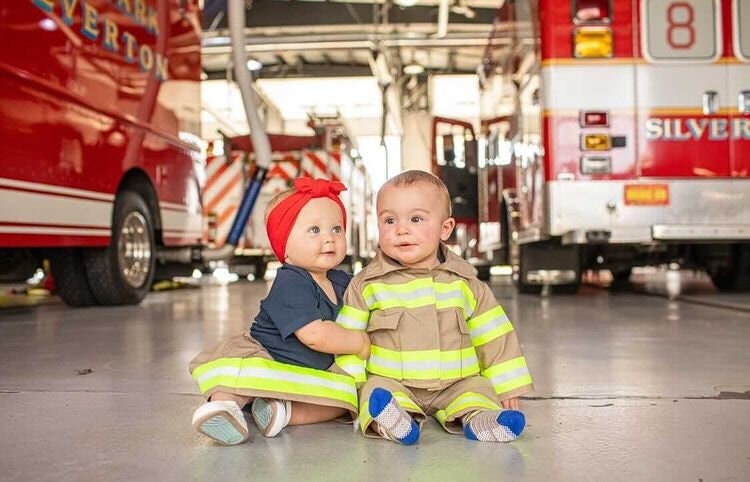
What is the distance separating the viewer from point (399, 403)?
1807 millimetres

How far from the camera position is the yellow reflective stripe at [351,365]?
1.94 m

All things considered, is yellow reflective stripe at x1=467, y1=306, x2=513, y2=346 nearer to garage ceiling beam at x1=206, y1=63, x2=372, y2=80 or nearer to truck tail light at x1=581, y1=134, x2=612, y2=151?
truck tail light at x1=581, y1=134, x2=612, y2=151

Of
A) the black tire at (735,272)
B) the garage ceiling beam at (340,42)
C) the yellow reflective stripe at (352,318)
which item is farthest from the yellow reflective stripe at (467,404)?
the garage ceiling beam at (340,42)

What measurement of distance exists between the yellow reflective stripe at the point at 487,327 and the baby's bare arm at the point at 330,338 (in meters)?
0.30

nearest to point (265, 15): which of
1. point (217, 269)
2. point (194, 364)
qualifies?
point (217, 269)

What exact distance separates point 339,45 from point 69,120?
28.3 feet

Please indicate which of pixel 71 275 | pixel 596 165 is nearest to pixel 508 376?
pixel 596 165

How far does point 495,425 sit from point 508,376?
0.24 metres

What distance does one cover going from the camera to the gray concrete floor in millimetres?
1522

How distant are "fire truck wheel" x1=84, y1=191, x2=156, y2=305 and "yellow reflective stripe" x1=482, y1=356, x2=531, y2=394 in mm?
4008

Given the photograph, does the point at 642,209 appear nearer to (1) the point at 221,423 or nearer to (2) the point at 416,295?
(2) the point at 416,295

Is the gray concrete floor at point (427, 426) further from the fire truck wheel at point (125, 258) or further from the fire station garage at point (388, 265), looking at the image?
the fire truck wheel at point (125, 258)

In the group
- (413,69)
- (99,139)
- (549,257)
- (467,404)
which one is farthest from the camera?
(413,69)

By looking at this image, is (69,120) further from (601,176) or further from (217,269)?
(217,269)
